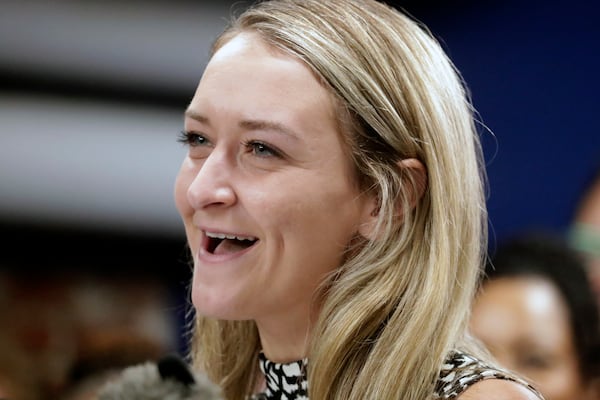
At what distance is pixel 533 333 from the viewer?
2.97 m

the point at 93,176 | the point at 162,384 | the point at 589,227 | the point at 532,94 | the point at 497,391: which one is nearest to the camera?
the point at 162,384

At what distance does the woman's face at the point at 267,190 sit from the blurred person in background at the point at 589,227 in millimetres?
1854

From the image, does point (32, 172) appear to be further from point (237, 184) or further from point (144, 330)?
point (237, 184)

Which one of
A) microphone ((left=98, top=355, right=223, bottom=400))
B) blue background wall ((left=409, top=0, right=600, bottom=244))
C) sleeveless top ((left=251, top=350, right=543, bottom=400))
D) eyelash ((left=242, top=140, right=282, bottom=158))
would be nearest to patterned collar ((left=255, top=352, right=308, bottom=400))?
sleeveless top ((left=251, top=350, right=543, bottom=400))

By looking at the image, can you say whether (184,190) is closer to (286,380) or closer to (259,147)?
(259,147)

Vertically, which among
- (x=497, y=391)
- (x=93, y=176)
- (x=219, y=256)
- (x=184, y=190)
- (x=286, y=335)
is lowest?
(x=497, y=391)

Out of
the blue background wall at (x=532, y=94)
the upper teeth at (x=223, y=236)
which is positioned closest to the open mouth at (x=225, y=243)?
the upper teeth at (x=223, y=236)

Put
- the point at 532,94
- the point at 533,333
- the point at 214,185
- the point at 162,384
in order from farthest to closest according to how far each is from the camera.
A: the point at 532,94 < the point at 533,333 < the point at 214,185 < the point at 162,384

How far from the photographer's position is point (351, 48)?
4.95 ft

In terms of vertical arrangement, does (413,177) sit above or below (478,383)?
above

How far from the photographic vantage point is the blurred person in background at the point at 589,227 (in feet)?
10.4

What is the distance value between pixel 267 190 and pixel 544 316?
70.5 inches

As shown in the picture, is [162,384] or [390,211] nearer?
[162,384]

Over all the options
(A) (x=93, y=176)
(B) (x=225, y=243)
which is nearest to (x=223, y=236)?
(B) (x=225, y=243)
